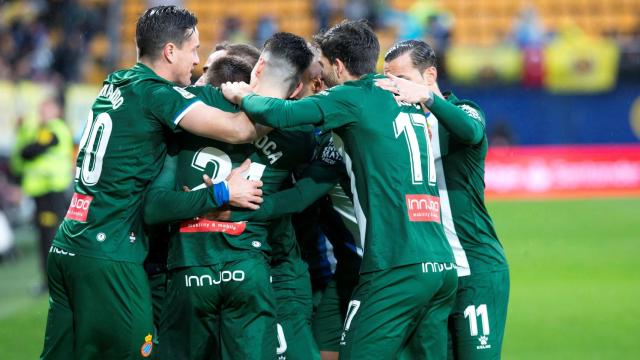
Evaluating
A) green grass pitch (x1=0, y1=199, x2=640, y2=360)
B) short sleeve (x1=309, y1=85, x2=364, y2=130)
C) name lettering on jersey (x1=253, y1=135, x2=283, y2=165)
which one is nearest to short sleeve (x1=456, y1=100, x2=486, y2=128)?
short sleeve (x1=309, y1=85, x2=364, y2=130)

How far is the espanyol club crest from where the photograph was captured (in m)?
5.27

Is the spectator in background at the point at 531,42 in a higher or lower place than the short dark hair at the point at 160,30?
higher

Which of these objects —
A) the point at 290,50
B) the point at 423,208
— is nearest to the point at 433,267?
the point at 423,208

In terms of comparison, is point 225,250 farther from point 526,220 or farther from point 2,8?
point 2,8

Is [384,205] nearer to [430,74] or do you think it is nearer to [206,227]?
[206,227]

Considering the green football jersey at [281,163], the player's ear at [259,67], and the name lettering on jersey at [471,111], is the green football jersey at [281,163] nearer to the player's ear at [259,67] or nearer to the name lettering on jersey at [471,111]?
the player's ear at [259,67]

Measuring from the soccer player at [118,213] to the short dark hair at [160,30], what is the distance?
0.10 feet

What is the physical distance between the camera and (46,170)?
40.4ft

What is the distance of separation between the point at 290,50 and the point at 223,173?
0.83 meters

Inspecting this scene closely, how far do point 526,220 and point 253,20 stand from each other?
380 inches

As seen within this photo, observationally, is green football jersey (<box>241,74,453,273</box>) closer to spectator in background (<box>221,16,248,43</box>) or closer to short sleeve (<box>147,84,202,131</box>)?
short sleeve (<box>147,84,202,131</box>)

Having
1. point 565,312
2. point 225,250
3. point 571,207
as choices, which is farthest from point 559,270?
point 225,250

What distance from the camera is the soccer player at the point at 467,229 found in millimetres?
5750

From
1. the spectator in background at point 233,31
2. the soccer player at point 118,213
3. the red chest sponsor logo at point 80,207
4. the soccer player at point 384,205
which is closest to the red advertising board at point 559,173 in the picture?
the spectator in background at point 233,31
